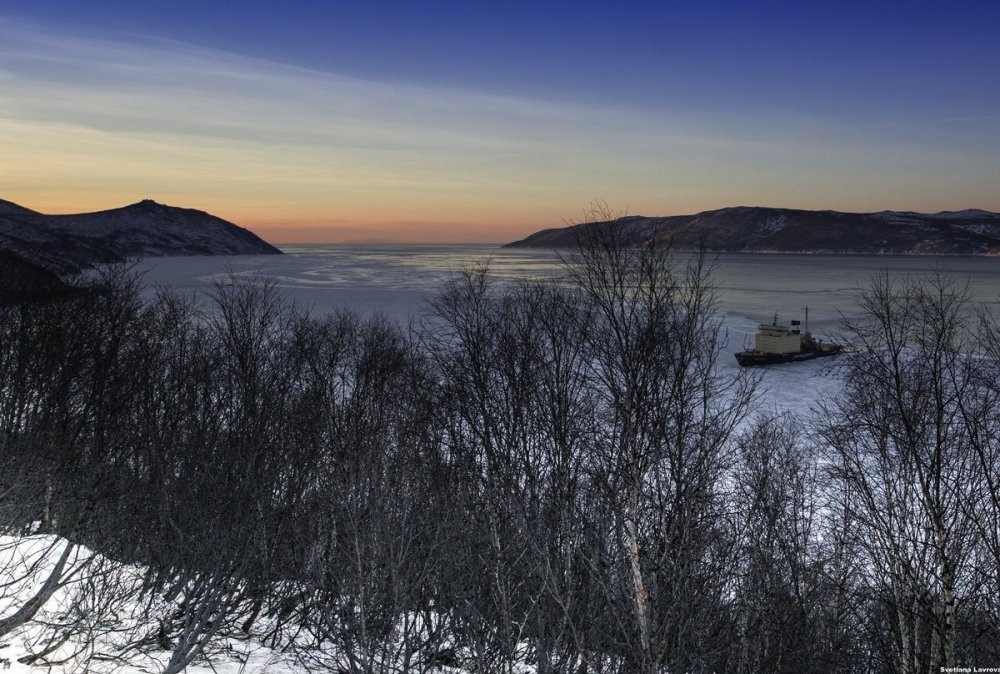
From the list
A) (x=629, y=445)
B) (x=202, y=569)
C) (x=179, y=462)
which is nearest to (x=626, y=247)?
(x=629, y=445)

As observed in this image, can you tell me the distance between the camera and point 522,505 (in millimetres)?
18406

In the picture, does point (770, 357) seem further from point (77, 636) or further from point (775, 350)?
point (77, 636)

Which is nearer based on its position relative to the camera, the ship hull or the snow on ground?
the snow on ground

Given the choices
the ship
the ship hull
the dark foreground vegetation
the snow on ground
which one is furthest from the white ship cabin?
the snow on ground

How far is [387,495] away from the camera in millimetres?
16891

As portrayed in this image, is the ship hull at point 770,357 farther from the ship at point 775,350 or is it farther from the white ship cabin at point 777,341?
the white ship cabin at point 777,341

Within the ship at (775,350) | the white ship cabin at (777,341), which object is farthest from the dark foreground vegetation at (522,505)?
the white ship cabin at (777,341)

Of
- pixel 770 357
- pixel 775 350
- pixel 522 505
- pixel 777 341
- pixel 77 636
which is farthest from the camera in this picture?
pixel 777 341

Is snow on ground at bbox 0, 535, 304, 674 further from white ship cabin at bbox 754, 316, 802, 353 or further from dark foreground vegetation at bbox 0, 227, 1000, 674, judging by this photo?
white ship cabin at bbox 754, 316, 802, 353

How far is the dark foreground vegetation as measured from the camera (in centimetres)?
1252

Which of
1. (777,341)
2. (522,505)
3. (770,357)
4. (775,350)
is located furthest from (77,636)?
(777,341)

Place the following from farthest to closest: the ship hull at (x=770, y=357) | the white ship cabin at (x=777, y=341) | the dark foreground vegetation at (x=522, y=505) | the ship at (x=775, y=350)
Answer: the white ship cabin at (x=777, y=341), the ship at (x=775, y=350), the ship hull at (x=770, y=357), the dark foreground vegetation at (x=522, y=505)

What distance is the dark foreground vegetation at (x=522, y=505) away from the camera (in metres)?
12.5

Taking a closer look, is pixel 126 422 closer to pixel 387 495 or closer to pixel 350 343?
pixel 350 343
